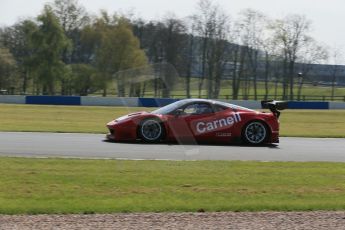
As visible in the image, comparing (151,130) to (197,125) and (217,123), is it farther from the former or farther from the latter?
(217,123)

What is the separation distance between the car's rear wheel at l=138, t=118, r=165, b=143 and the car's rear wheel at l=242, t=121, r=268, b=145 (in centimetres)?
229

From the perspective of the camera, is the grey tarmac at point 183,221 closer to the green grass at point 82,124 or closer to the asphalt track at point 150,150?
the asphalt track at point 150,150

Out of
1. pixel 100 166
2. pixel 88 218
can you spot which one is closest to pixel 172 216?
pixel 88 218

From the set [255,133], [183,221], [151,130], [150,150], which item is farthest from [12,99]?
[183,221]

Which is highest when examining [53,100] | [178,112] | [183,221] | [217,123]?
[178,112]

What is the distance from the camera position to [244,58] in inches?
3282

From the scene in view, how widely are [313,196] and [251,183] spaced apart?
1.12 meters

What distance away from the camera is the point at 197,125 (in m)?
15.5

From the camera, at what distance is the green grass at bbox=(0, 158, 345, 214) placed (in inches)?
277

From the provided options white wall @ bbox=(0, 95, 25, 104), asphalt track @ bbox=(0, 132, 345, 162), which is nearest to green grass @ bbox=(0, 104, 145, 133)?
asphalt track @ bbox=(0, 132, 345, 162)

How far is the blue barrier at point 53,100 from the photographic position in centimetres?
4219

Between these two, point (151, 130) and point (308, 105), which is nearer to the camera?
point (151, 130)

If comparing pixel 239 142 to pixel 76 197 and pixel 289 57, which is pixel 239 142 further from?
pixel 289 57

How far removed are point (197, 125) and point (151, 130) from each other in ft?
4.01
